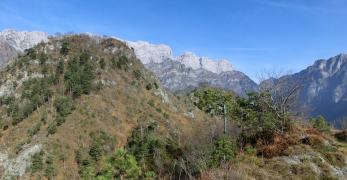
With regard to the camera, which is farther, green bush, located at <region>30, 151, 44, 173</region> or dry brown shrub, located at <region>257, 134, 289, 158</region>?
green bush, located at <region>30, 151, 44, 173</region>

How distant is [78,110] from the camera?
92.5 metres

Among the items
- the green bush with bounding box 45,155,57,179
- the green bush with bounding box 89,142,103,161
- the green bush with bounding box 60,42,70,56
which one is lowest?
the green bush with bounding box 45,155,57,179

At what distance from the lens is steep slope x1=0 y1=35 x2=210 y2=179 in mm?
79438

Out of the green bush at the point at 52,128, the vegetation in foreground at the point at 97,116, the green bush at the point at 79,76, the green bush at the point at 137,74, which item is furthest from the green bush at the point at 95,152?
the green bush at the point at 137,74

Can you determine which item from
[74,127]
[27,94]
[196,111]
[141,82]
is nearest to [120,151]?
[74,127]

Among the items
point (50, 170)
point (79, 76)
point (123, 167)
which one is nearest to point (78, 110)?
point (79, 76)

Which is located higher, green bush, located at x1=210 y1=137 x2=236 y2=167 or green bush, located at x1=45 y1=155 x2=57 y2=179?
green bush, located at x1=210 y1=137 x2=236 y2=167

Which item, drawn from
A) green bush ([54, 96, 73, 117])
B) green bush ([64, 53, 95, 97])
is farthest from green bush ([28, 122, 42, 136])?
green bush ([64, 53, 95, 97])

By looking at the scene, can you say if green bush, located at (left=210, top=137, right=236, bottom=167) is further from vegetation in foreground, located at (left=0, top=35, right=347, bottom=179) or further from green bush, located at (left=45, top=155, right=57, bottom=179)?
green bush, located at (left=45, top=155, right=57, bottom=179)

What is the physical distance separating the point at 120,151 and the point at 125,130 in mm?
40477

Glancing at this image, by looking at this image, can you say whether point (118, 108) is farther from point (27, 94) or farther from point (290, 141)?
point (290, 141)

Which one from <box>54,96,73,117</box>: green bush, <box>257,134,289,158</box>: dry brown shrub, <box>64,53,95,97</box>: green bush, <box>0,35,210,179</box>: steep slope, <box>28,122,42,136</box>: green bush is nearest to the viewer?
<box>257,134,289,158</box>: dry brown shrub

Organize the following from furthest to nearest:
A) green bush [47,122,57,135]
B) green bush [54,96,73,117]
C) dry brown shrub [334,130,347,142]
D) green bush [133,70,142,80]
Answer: green bush [133,70,142,80] < green bush [54,96,73,117] < green bush [47,122,57,135] < dry brown shrub [334,130,347,142]

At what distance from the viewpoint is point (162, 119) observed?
3942 inches
